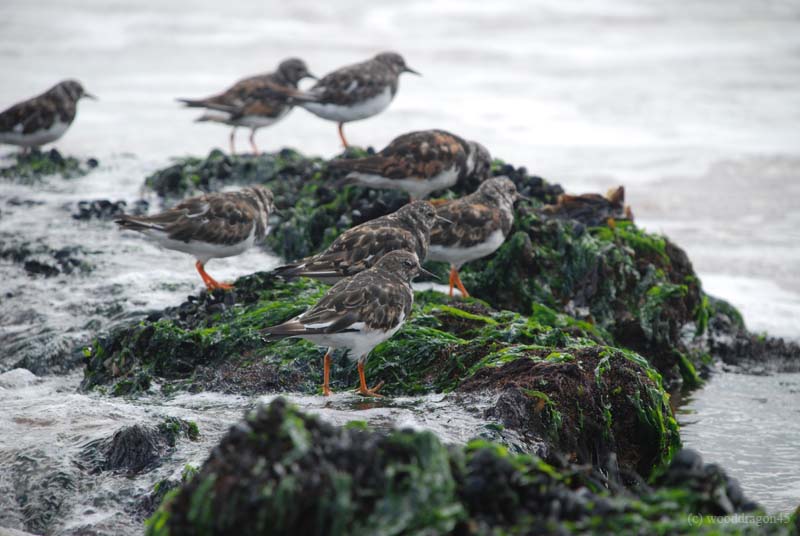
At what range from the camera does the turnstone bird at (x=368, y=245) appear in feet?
22.0

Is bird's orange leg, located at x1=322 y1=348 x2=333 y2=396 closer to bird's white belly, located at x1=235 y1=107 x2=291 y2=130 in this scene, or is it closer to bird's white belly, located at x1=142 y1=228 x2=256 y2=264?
bird's white belly, located at x1=142 y1=228 x2=256 y2=264

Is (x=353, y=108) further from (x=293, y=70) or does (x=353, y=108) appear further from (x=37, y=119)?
(x=37, y=119)

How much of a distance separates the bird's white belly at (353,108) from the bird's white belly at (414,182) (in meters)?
2.36

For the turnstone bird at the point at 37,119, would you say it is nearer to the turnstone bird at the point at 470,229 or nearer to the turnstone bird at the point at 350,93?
the turnstone bird at the point at 350,93

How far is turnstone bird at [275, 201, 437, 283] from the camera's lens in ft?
22.0

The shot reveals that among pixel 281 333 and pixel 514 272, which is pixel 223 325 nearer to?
pixel 281 333

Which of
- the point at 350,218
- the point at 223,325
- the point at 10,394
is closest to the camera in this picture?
the point at 10,394

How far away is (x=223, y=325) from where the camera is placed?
659cm

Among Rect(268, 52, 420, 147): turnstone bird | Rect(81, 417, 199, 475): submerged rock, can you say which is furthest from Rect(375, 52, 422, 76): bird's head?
Rect(81, 417, 199, 475): submerged rock

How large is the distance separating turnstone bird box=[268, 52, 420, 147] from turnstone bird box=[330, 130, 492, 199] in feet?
6.87

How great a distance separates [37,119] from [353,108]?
4.85 m

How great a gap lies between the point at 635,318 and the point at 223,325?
3697 millimetres

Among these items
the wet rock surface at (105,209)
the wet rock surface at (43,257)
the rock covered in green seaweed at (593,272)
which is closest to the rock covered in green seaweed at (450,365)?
the rock covered in green seaweed at (593,272)

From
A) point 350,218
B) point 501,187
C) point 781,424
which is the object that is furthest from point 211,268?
point 781,424
